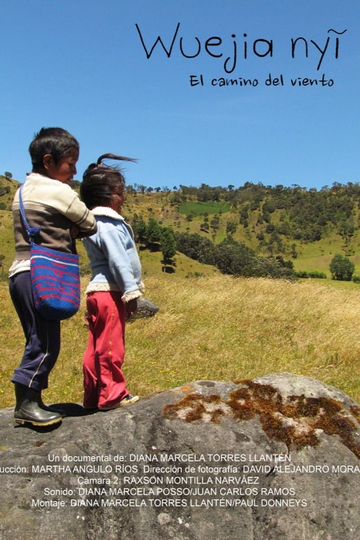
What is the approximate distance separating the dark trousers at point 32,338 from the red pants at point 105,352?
0.58 m

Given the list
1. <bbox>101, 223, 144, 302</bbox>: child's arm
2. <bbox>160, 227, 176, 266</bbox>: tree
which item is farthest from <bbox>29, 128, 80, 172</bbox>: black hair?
<bbox>160, 227, 176, 266</bbox>: tree

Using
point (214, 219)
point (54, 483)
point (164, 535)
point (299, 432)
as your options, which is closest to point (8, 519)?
point (54, 483)

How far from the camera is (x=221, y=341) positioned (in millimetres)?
9070

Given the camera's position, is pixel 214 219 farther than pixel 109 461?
Yes

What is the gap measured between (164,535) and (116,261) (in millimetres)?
2031

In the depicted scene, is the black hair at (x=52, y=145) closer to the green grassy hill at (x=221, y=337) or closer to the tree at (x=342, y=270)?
the green grassy hill at (x=221, y=337)

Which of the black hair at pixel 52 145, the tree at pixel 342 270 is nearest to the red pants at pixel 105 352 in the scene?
the black hair at pixel 52 145

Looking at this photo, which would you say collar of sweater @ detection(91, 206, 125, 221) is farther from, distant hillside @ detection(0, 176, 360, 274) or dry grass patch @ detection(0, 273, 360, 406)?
distant hillside @ detection(0, 176, 360, 274)

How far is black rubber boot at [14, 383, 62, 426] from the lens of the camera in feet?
10.3

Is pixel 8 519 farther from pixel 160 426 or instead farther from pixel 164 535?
pixel 160 426

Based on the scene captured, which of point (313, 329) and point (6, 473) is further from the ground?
point (6, 473)

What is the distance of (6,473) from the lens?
8.65 feet

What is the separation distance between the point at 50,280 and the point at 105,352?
958 mm

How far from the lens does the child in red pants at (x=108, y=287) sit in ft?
12.3
